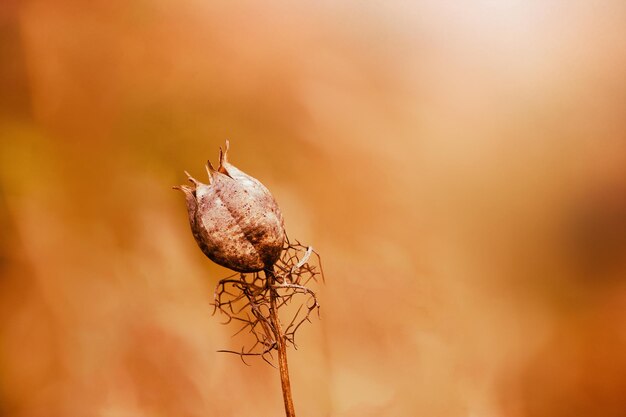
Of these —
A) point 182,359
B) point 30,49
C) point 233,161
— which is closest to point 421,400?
point 182,359

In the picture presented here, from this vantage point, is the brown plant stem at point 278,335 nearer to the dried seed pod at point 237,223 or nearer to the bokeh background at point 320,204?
the dried seed pod at point 237,223

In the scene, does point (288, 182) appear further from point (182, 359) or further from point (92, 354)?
point (92, 354)

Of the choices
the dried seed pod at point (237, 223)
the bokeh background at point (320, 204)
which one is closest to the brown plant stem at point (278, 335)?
the dried seed pod at point (237, 223)

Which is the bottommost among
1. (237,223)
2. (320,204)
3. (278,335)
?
(278,335)

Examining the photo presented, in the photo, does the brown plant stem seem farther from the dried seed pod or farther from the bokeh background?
the bokeh background

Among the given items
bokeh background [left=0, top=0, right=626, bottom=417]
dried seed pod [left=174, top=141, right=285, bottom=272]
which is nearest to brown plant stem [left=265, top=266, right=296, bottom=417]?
dried seed pod [left=174, top=141, right=285, bottom=272]

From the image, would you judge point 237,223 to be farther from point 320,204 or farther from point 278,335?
point 320,204

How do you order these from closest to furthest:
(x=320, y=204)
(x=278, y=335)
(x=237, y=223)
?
(x=237, y=223) → (x=278, y=335) → (x=320, y=204)

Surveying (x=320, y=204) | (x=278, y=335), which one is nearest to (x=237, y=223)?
(x=278, y=335)
